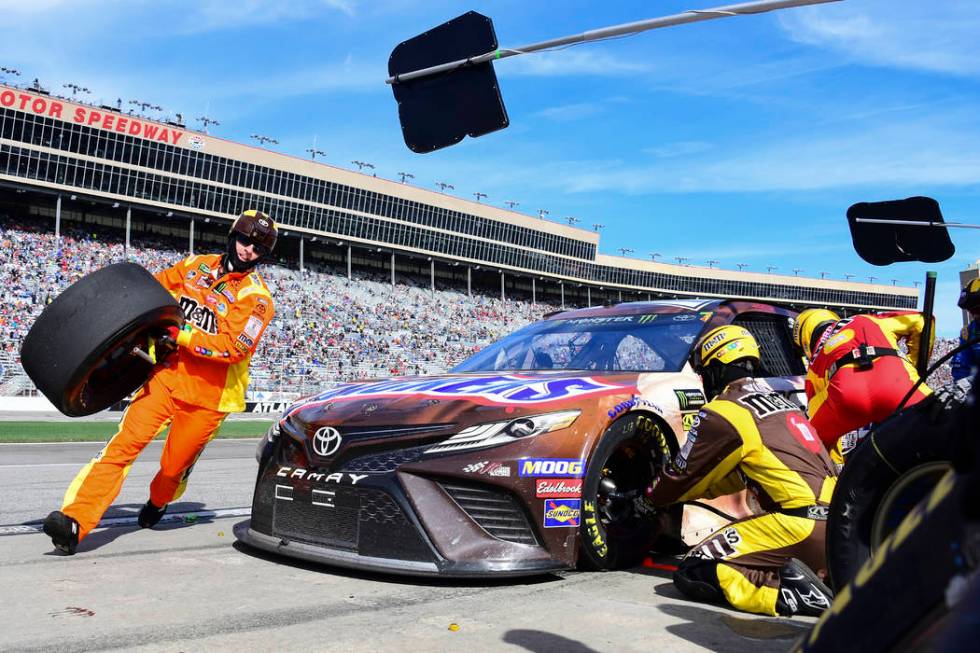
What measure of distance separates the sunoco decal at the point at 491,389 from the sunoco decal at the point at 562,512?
496mm

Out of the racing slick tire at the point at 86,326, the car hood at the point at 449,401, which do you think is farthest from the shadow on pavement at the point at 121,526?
the car hood at the point at 449,401

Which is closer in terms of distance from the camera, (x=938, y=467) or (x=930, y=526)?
(x=930, y=526)

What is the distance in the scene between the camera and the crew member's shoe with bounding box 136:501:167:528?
5414 mm

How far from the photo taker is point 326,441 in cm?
417

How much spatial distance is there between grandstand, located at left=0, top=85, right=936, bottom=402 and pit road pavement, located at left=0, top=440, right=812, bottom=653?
23.6m

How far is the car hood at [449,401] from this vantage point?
4.05 meters

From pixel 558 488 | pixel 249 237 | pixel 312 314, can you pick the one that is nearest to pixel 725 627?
pixel 558 488

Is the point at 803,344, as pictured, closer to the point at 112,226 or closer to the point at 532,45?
the point at 532,45

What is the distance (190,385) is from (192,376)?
0.18ft

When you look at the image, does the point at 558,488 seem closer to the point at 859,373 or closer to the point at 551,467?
the point at 551,467

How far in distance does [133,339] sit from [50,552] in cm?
122

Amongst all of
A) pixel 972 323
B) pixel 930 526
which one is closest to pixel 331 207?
pixel 972 323

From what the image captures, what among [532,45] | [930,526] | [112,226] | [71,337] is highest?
[112,226]

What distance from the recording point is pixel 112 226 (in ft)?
174
